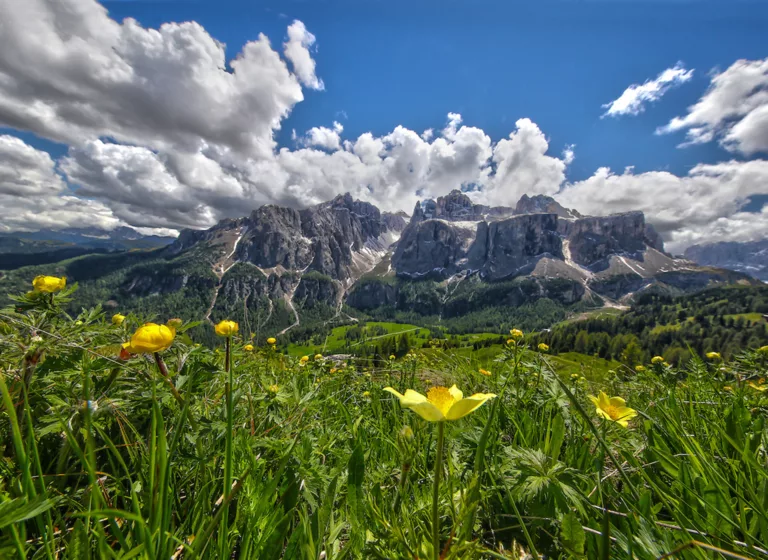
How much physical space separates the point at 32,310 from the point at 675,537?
12.9 ft

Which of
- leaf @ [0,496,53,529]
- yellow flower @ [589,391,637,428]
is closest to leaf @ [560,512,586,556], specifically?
yellow flower @ [589,391,637,428]

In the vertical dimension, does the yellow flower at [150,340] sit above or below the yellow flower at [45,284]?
below

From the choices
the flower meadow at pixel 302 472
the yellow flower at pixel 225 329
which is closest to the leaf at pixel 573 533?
the flower meadow at pixel 302 472

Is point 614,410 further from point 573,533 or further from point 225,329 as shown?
point 225,329

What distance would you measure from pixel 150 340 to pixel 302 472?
1.06 metres

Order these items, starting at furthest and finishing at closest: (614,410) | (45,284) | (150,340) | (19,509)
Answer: (45,284), (614,410), (150,340), (19,509)

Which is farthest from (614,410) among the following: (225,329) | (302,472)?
(225,329)

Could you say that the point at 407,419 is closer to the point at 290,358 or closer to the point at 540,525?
the point at 540,525

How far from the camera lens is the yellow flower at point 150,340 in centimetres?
163

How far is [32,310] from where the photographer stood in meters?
2.28

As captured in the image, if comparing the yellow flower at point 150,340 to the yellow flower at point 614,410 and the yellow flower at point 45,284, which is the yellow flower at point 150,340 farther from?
the yellow flower at point 614,410

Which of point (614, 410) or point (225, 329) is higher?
point (225, 329)

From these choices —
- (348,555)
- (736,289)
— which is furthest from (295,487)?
(736,289)

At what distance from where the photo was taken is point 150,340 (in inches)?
66.4
